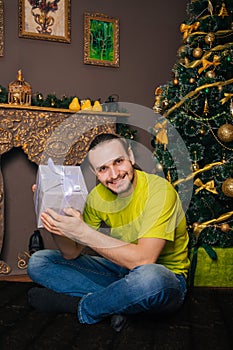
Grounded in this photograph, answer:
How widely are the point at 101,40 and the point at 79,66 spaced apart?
0.27m

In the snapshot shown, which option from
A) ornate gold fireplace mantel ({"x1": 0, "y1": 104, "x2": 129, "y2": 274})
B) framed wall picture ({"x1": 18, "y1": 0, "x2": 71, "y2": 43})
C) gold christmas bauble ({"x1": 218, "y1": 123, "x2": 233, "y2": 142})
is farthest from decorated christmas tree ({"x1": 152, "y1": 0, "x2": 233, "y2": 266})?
framed wall picture ({"x1": 18, "y1": 0, "x2": 71, "y2": 43})

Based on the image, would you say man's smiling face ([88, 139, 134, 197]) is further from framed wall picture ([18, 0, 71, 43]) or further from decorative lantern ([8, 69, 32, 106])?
framed wall picture ([18, 0, 71, 43])

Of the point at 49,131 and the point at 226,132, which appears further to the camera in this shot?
the point at 49,131

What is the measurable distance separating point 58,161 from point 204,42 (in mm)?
1185

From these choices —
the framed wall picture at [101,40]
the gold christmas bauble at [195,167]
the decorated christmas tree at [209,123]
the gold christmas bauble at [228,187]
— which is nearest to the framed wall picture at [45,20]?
the framed wall picture at [101,40]

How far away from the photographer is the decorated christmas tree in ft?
7.92

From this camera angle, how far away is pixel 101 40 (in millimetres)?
3465

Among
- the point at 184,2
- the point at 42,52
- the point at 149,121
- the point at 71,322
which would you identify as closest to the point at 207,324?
Result: the point at 71,322

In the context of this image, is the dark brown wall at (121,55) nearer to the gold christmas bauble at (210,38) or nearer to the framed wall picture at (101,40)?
the framed wall picture at (101,40)

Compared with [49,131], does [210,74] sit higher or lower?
higher

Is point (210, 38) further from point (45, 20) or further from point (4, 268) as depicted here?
point (4, 268)

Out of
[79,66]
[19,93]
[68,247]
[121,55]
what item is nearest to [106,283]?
[68,247]

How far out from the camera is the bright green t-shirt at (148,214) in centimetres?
157

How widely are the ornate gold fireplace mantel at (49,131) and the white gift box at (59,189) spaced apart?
1408mm
